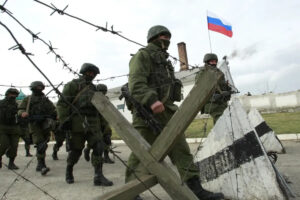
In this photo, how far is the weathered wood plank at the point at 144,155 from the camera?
230 centimetres

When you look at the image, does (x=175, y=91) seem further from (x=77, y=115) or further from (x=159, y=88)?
(x=77, y=115)

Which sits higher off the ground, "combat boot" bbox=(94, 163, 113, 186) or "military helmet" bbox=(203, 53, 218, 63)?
"military helmet" bbox=(203, 53, 218, 63)

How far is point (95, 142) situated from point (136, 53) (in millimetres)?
2216

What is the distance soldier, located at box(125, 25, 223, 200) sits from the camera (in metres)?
3.25

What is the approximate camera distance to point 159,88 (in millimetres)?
3592

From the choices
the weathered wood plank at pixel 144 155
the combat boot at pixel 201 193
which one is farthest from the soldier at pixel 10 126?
the weathered wood plank at pixel 144 155

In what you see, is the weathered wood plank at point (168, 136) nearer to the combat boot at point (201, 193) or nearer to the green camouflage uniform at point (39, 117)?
the combat boot at point (201, 193)

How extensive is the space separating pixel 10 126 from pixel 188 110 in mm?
6544

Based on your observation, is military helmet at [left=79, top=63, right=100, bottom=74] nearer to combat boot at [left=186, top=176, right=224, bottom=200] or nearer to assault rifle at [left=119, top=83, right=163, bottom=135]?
assault rifle at [left=119, top=83, right=163, bottom=135]

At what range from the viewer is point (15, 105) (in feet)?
25.2

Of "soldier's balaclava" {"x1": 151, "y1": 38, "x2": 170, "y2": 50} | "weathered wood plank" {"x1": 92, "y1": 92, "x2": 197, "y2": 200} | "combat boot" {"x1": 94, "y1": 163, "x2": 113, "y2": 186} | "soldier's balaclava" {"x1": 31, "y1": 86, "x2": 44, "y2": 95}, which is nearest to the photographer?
"weathered wood plank" {"x1": 92, "y1": 92, "x2": 197, "y2": 200}

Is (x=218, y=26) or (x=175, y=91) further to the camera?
(x=218, y=26)

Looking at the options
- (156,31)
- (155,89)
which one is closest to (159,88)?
(155,89)

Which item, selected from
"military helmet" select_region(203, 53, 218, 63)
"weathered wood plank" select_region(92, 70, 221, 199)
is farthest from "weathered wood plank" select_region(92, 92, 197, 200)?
"military helmet" select_region(203, 53, 218, 63)
